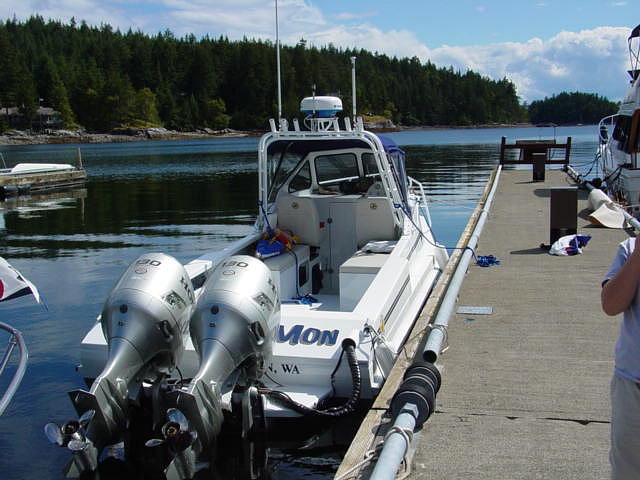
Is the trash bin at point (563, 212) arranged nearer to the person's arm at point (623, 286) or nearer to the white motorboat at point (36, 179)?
the person's arm at point (623, 286)

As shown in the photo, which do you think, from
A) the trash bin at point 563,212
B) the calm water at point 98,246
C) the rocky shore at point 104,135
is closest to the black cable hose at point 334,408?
the calm water at point 98,246

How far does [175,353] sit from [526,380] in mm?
2815

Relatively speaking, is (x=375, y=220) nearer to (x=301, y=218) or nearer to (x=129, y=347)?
(x=301, y=218)

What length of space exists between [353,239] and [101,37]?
166 meters

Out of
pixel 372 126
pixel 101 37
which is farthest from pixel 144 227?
pixel 101 37

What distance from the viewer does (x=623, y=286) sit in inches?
115

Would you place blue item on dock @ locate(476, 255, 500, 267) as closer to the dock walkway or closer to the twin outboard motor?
the dock walkway

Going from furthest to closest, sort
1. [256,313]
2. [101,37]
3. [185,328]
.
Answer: [101,37] < [185,328] < [256,313]

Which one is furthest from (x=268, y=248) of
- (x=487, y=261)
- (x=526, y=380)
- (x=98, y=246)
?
(x=98, y=246)

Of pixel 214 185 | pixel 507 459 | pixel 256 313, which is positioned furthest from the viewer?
pixel 214 185

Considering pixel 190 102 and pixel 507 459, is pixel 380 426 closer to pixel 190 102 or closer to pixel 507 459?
pixel 507 459

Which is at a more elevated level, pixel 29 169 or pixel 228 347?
pixel 228 347

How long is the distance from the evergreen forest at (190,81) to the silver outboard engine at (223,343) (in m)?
89.9

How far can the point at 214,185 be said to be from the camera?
35000 millimetres
